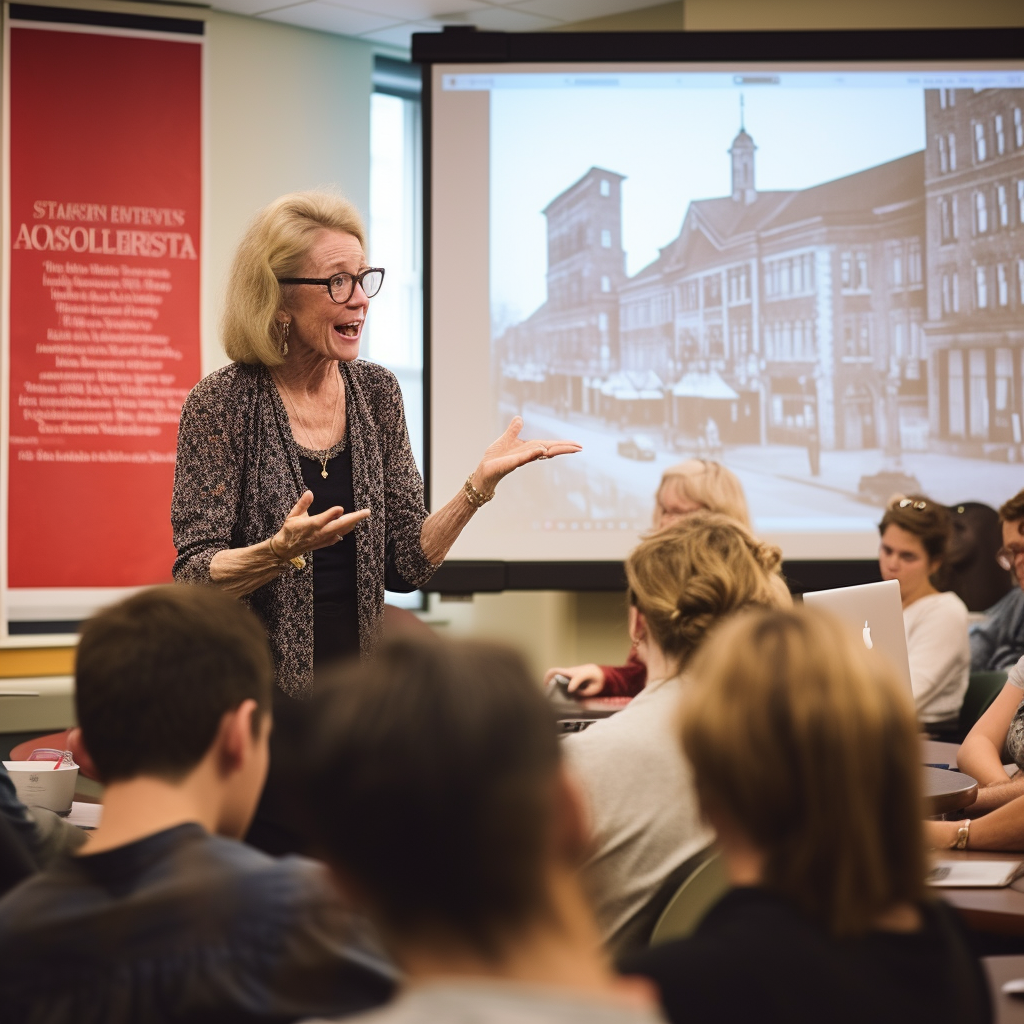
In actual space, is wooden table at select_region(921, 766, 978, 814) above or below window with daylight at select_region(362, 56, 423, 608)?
below

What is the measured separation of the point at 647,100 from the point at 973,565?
2.22 meters

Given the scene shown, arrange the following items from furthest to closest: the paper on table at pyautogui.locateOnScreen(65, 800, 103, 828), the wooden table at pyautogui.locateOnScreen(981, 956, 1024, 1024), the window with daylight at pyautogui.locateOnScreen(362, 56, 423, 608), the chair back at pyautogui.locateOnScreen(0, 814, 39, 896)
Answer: the window with daylight at pyautogui.locateOnScreen(362, 56, 423, 608), the paper on table at pyautogui.locateOnScreen(65, 800, 103, 828), the chair back at pyautogui.locateOnScreen(0, 814, 39, 896), the wooden table at pyautogui.locateOnScreen(981, 956, 1024, 1024)

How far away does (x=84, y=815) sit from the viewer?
6.86 feet

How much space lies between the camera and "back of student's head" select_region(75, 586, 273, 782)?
45.0 inches

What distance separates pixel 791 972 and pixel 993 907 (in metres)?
0.99

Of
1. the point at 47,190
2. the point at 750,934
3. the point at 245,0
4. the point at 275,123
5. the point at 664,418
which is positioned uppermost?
the point at 245,0

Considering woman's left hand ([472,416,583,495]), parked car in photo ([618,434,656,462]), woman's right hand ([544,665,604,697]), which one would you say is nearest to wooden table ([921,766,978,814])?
woman's left hand ([472,416,583,495])

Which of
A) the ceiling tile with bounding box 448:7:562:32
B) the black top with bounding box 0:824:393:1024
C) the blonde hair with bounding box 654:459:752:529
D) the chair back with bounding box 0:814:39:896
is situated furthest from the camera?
the ceiling tile with bounding box 448:7:562:32

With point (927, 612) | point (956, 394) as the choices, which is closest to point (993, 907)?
point (927, 612)

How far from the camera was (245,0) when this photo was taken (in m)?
4.81

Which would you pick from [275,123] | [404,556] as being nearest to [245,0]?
[275,123]

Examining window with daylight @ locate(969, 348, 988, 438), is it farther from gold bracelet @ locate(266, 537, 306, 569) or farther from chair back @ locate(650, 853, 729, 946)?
chair back @ locate(650, 853, 729, 946)

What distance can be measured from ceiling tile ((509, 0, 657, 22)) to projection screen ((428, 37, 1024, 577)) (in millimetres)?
428

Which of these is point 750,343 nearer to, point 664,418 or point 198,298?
point 664,418
